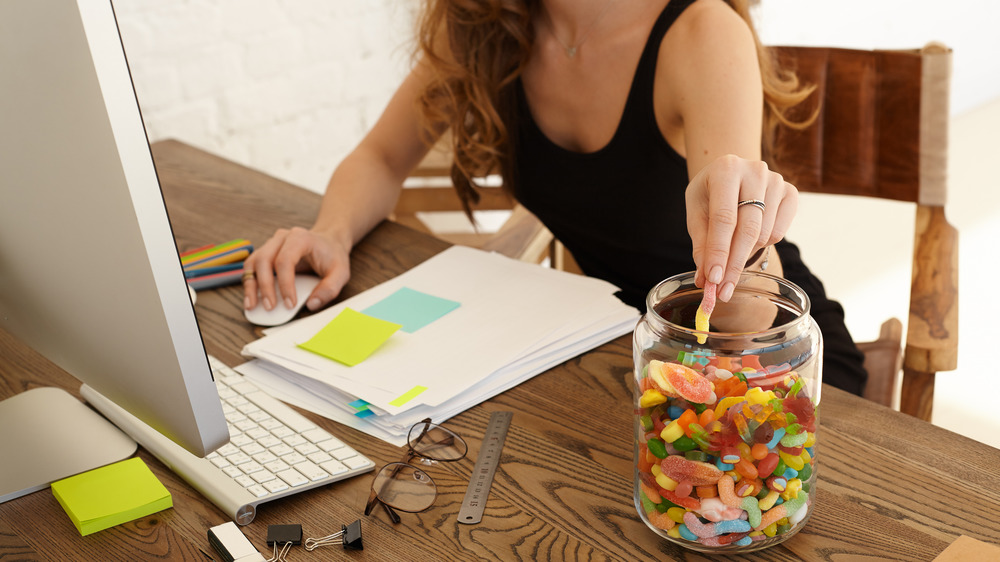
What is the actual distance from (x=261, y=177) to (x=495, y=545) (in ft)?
3.41

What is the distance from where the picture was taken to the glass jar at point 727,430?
0.57 metres

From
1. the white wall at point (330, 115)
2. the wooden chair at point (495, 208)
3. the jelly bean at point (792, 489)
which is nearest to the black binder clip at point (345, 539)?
the jelly bean at point (792, 489)

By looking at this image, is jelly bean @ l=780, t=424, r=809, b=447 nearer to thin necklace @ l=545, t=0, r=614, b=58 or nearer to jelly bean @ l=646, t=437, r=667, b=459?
jelly bean @ l=646, t=437, r=667, b=459

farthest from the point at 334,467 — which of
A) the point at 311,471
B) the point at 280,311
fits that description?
the point at 280,311

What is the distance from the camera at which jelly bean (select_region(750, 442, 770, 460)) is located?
0.57 metres

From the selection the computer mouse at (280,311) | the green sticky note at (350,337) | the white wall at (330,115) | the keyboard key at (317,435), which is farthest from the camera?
the white wall at (330,115)

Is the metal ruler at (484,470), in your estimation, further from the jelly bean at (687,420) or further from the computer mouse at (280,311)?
the computer mouse at (280,311)

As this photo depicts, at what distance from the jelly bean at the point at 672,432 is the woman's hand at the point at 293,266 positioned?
23.3 inches

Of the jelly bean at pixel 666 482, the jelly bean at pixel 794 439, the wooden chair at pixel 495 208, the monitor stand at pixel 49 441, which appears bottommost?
the wooden chair at pixel 495 208

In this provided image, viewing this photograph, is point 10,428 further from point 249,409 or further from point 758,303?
point 758,303

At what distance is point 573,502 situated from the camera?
690 mm

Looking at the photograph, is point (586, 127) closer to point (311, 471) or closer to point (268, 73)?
point (311, 471)

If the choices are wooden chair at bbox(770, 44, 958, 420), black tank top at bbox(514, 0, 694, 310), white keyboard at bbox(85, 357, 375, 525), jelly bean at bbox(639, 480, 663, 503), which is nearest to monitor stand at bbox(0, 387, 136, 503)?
white keyboard at bbox(85, 357, 375, 525)

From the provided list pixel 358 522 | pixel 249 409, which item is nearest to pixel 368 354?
pixel 249 409
